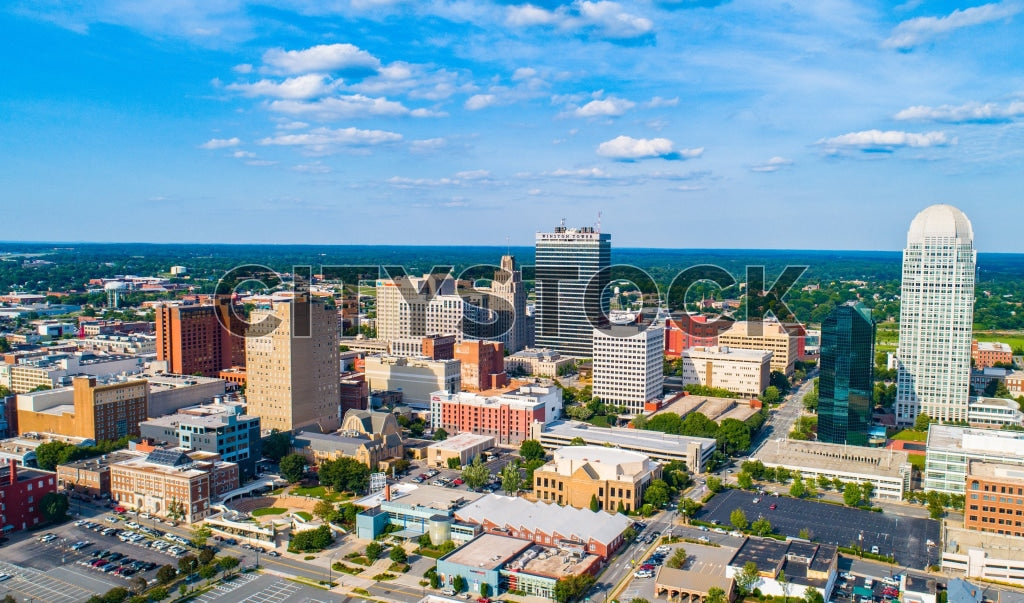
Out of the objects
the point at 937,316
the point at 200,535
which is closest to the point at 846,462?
the point at 937,316

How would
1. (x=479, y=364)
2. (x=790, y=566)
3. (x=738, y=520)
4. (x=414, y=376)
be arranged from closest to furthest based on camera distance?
(x=790, y=566) < (x=738, y=520) < (x=414, y=376) < (x=479, y=364)

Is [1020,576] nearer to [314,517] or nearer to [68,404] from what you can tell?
[314,517]

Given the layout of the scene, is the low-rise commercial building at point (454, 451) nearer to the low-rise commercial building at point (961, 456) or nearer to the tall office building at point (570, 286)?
the low-rise commercial building at point (961, 456)

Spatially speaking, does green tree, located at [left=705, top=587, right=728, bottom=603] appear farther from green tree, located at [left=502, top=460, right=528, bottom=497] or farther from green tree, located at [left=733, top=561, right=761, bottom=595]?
green tree, located at [left=502, top=460, right=528, bottom=497]

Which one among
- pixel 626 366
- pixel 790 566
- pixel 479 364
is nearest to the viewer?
pixel 790 566

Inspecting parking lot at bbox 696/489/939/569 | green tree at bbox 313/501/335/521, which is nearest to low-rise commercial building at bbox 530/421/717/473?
parking lot at bbox 696/489/939/569

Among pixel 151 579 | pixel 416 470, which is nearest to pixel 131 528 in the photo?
pixel 151 579

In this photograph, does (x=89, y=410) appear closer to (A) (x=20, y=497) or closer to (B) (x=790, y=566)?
(A) (x=20, y=497)

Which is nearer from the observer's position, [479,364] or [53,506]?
[53,506]
